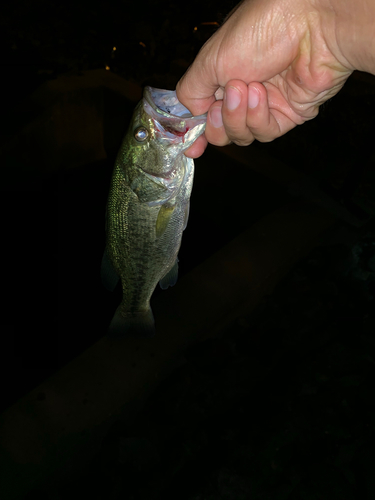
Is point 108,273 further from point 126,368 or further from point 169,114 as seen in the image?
point 126,368

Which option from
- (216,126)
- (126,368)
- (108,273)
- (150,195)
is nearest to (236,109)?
(216,126)

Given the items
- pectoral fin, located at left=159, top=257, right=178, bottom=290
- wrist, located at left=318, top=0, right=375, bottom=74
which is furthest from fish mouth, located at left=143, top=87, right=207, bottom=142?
pectoral fin, located at left=159, top=257, right=178, bottom=290

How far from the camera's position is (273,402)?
306 centimetres

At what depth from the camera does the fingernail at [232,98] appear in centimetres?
132

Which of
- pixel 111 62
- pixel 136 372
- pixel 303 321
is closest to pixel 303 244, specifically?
pixel 303 321

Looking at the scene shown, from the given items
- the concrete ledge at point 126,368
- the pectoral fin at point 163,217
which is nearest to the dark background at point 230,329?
the concrete ledge at point 126,368

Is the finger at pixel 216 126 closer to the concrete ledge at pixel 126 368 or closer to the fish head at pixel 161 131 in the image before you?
the fish head at pixel 161 131

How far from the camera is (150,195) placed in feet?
5.64

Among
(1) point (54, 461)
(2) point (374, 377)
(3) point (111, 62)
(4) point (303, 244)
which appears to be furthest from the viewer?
(3) point (111, 62)

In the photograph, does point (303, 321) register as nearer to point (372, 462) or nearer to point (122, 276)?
point (372, 462)

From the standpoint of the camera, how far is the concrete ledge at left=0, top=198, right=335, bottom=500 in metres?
2.33

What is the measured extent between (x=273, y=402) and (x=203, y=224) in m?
3.30

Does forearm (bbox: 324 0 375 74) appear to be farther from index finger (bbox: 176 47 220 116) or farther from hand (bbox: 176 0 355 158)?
index finger (bbox: 176 47 220 116)

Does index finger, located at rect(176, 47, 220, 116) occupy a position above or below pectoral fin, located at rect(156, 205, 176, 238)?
above
